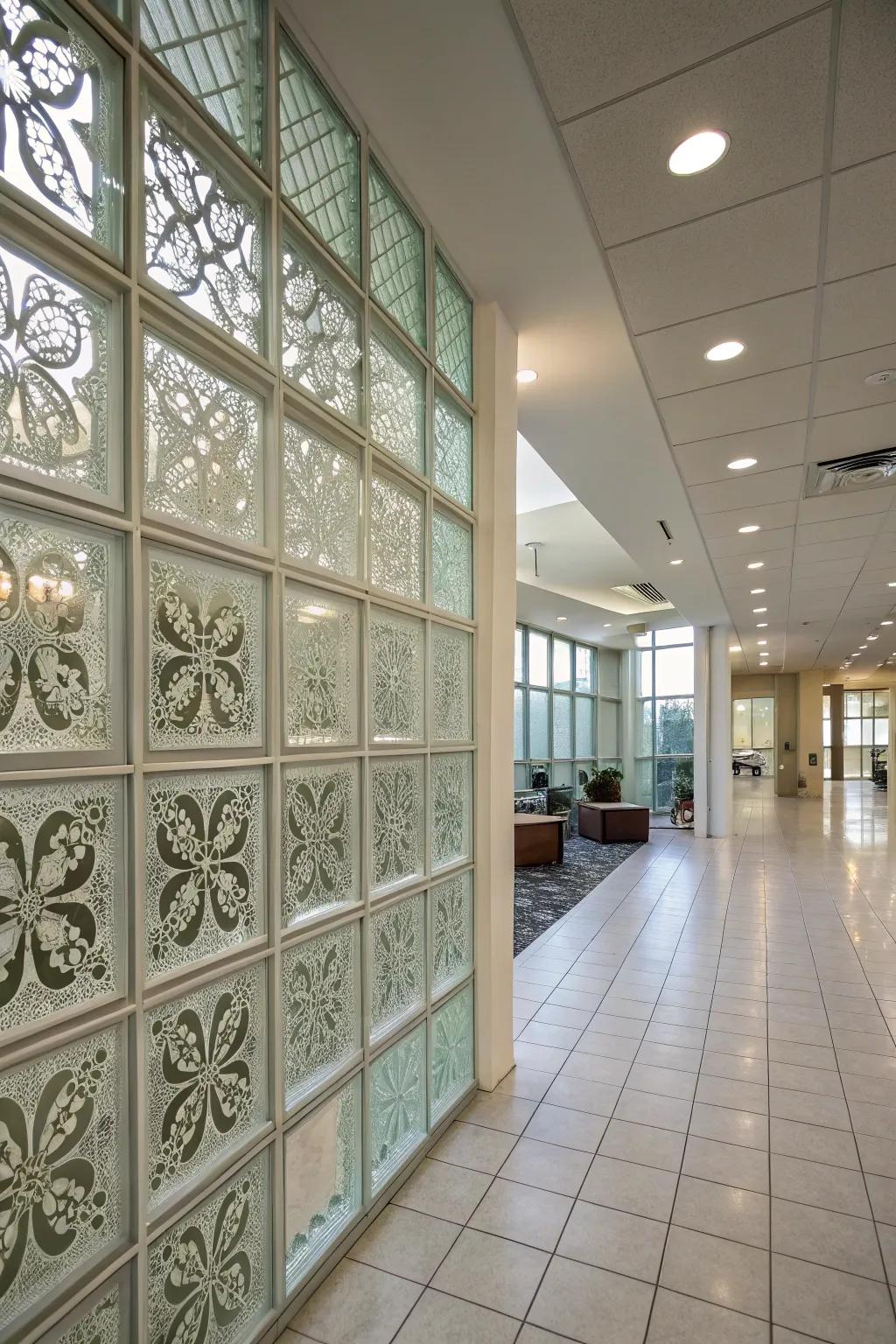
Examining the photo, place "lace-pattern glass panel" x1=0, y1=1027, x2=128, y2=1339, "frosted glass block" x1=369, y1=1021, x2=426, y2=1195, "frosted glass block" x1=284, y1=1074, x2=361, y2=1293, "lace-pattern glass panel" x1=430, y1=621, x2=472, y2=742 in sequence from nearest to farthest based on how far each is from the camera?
1. "lace-pattern glass panel" x1=0, y1=1027, x2=128, y2=1339
2. "frosted glass block" x1=284, y1=1074, x2=361, y2=1293
3. "frosted glass block" x1=369, y1=1021, x2=426, y2=1195
4. "lace-pattern glass panel" x1=430, y1=621, x2=472, y2=742

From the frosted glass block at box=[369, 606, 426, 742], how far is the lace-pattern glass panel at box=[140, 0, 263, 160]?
4.63 feet

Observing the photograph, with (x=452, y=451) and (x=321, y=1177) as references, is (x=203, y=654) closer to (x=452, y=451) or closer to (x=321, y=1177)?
(x=321, y=1177)

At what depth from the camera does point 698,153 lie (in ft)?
7.57

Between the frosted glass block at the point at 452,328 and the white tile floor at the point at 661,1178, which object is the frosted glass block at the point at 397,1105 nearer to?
the white tile floor at the point at 661,1178

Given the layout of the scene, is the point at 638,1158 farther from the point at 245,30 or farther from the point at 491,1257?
the point at 245,30

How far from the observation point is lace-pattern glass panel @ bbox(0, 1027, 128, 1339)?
1.29 meters

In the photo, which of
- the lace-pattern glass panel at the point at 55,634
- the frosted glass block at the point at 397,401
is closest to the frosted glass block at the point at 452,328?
the frosted glass block at the point at 397,401

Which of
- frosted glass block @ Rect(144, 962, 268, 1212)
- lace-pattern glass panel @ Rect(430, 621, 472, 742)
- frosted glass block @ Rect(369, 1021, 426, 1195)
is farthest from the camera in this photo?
lace-pattern glass panel @ Rect(430, 621, 472, 742)

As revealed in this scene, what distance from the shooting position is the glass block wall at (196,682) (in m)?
1.35

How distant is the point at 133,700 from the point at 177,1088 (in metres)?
0.89

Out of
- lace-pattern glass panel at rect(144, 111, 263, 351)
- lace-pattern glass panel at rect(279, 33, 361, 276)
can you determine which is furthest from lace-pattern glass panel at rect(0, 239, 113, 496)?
lace-pattern glass panel at rect(279, 33, 361, 276)

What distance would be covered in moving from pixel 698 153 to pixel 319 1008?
289 cm

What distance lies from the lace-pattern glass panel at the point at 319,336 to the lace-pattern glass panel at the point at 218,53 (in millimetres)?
301

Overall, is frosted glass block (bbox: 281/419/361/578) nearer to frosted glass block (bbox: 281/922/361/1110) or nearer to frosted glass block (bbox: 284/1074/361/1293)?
frosted glass block (bbox: 281/922/361/1110)
